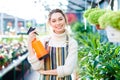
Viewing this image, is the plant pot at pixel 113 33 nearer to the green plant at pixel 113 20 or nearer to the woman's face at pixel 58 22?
the green plant at pixel 113 20

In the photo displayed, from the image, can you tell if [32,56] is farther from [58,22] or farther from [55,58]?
[58,22]

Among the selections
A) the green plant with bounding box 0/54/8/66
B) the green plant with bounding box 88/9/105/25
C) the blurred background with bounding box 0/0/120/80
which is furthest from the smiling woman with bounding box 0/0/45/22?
the green plant with bounding box 88/9/105/25

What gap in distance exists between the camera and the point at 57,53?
167 centimetres

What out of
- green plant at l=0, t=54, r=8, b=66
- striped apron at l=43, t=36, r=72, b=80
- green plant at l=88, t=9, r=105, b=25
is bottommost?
green plant at l=0, t=54, r=8, b=66

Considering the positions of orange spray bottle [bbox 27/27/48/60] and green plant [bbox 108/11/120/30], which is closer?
green plant [bbox 108/11/120/30]

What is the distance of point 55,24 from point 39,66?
26 cm

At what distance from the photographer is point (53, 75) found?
66.4 inches

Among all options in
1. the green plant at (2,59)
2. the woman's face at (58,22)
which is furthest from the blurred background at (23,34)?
the woman's face at (58,22)

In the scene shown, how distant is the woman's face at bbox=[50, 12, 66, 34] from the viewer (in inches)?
64.1

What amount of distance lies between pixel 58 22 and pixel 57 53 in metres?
0.18

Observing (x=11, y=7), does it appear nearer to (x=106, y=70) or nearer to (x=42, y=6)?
(x=42, y=6)

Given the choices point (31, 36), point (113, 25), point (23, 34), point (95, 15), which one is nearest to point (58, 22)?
point (31, 36)

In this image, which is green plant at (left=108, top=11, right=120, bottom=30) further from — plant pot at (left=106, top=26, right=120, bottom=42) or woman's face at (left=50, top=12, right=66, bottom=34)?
woman's face at (left=50, top=12, right=66, bottom=34)

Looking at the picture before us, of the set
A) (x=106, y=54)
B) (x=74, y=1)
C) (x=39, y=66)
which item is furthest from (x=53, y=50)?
(x=74, y=1)
